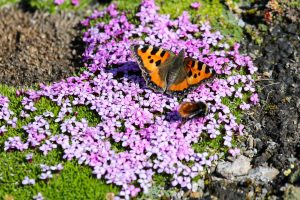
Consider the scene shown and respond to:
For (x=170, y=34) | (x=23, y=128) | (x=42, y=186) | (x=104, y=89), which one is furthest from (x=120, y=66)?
(x=42, y=186)

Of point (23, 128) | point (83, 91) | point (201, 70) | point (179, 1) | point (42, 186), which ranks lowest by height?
A: point (42, 186)

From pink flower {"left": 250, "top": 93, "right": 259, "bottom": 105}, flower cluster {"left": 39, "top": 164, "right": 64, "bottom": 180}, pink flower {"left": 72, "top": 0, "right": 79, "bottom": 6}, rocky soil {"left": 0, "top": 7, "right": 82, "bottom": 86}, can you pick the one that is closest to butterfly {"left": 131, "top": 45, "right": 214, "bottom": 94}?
pink flower {"left": 250, "top": 93, "right": 259, "bottom": 105}

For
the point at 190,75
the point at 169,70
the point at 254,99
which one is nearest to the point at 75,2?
the point at 169,70

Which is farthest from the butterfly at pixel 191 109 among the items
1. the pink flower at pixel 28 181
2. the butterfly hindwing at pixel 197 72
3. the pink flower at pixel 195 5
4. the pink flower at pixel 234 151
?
the pink flower at pixel 195 5

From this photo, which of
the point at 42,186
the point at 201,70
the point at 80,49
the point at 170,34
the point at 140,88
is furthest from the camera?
Answer: the point at 80,49

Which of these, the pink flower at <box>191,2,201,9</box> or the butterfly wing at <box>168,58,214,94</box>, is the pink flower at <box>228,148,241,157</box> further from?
the pink flower at <box>191,2,201,9</box>

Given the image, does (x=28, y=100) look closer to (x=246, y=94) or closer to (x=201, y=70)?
(x=201, y=70)
